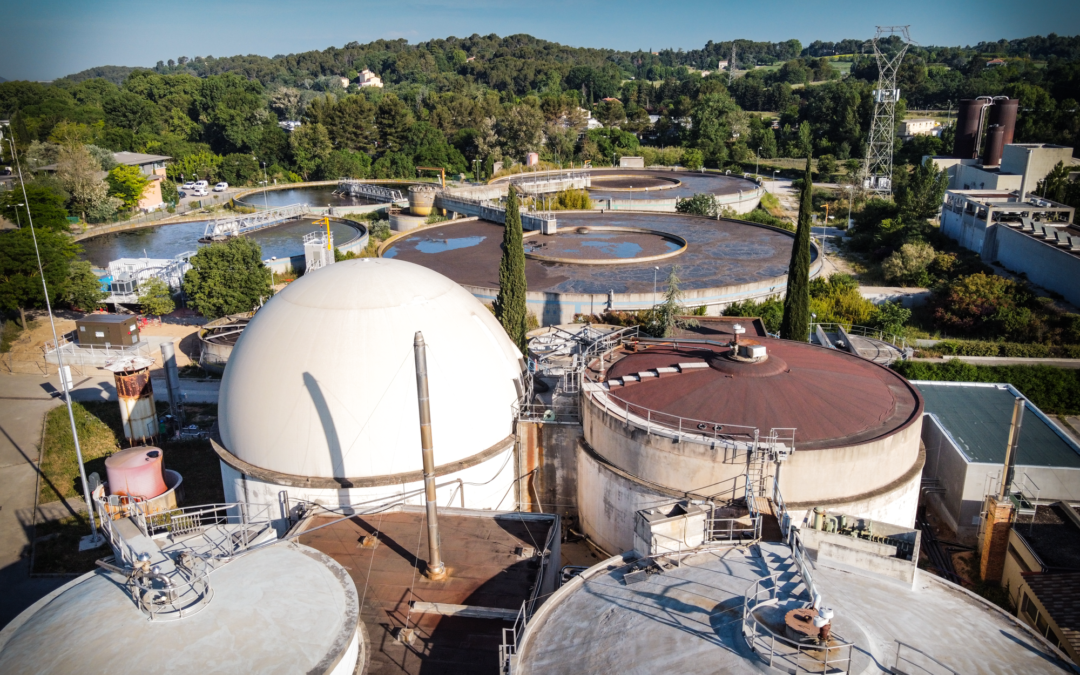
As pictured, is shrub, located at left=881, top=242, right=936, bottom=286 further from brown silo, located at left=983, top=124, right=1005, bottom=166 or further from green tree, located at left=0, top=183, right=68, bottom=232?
green tree, located at left=0, top=183, right=68, bottom=232

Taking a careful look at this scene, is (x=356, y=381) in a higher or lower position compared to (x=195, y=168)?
lower

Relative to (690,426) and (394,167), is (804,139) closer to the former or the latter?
(394,167)

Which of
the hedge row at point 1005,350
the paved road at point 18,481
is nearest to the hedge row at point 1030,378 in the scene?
the hedge row at point 1005,350

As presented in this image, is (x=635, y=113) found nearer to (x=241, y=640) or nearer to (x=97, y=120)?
(x=97, y=120)

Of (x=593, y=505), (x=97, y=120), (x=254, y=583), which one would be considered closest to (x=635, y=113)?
(x=97, y=120)

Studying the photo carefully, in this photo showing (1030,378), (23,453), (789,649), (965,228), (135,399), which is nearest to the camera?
(789,649)

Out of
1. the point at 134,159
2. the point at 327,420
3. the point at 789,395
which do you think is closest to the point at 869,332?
the point at 789,395

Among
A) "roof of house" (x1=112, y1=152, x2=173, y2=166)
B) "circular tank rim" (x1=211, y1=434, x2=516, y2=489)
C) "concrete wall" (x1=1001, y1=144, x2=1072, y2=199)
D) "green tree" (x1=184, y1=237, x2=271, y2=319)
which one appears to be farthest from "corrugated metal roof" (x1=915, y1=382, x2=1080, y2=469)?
"roof of house" (x1=112, y1=152, x2=173, y2=166)
